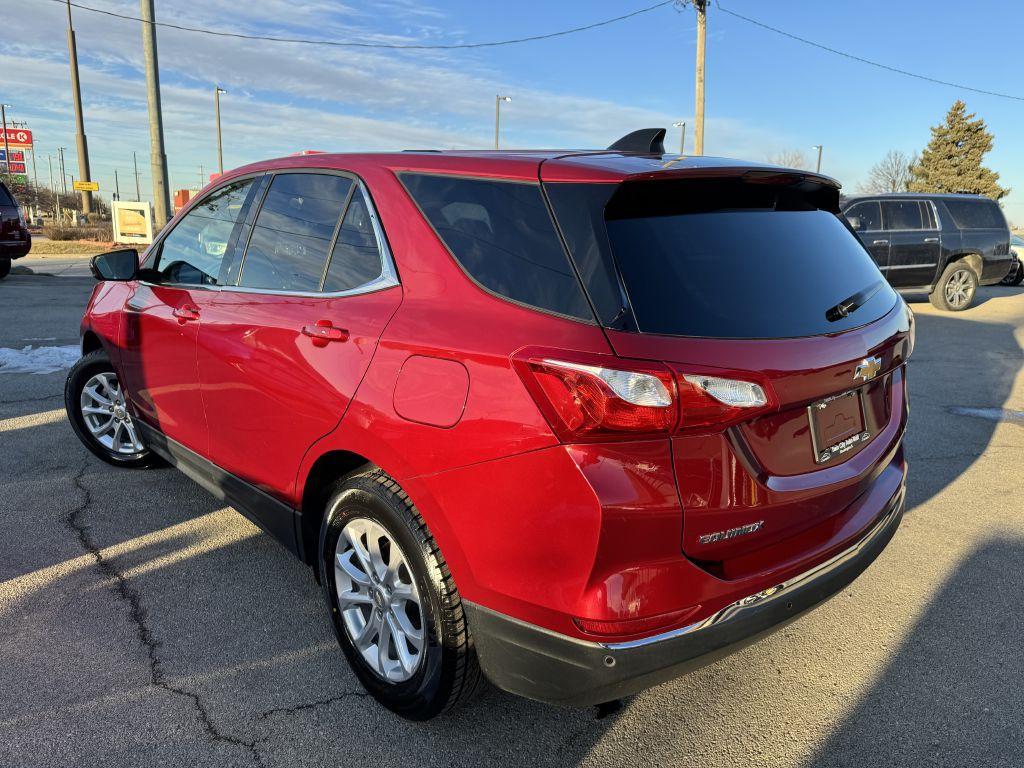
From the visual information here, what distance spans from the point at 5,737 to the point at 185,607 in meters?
0.80

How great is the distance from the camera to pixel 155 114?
13.7 metres

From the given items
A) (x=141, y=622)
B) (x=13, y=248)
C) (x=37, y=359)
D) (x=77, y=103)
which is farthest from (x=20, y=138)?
(x=141, y=622)

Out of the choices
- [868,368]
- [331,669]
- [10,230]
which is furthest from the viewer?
[10,230]

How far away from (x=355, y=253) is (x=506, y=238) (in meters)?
0.69

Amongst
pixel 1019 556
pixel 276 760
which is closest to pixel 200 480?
pixel 276 760

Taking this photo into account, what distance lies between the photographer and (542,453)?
5.89 feet

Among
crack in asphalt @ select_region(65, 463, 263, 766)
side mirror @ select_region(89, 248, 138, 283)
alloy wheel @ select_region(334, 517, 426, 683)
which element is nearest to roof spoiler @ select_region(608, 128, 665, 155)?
alloy wheel @ select_region(334, 517, 426, 683)

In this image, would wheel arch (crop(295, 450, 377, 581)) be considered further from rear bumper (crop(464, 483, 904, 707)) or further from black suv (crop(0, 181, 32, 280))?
black suv (crop(0, 181, 32, 280))

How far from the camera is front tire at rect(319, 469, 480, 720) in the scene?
83.0 inches

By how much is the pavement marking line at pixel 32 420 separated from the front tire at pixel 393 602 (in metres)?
3.71

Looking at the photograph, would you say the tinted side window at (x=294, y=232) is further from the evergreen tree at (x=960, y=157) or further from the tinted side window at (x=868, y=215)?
the evergreen tree at (x=960, y=157)

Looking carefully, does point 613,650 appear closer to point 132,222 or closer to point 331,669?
point 331,669

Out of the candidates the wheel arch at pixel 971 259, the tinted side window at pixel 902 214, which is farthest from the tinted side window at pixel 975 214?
the tinted side window at pixel 902 214

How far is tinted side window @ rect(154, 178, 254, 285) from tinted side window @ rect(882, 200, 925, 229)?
1214 centimetres
